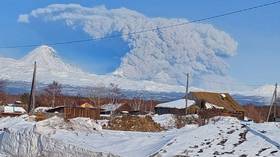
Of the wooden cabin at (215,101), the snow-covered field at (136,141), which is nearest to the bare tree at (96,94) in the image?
the wooden cabin at (215,101)

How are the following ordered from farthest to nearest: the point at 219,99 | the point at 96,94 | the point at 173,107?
the point at 96,94
the point at 219,99
the point at 173,107

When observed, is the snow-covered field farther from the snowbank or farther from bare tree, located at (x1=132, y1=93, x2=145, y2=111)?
bare tree, located at (x1=132, y1=93, x2=145, y2=111)

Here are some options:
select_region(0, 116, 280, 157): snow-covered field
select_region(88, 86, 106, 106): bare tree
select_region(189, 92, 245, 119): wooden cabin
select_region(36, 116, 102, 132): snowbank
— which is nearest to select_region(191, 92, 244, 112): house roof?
select_region(189, 92, 245, 119): wooden cabin

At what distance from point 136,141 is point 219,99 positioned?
75250 millimetres

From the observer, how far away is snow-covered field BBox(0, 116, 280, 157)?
48.4 ft

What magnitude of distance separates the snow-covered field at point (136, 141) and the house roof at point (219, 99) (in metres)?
68.2

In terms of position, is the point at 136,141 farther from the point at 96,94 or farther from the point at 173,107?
the point at 96,94

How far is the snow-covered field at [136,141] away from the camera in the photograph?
14750 millimetres

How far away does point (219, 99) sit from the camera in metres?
91.7

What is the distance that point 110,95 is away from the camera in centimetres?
14188

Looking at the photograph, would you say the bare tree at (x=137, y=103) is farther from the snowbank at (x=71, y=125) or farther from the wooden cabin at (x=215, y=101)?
the snowbank at (x=71, y=125)

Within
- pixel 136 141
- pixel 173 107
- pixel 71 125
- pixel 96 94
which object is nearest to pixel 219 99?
pixel 173 107

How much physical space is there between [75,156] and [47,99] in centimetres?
Result: 11574

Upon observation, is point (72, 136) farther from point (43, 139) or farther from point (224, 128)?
point (224, 128)
